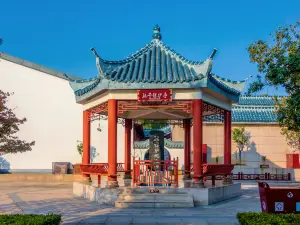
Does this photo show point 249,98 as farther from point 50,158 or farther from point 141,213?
point 141,213

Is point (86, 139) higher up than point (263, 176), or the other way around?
point (86, 139)

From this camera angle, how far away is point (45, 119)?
104ft

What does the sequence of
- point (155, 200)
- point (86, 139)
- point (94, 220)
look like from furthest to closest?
point (86, 139), point (155, 200), point (94, 220)

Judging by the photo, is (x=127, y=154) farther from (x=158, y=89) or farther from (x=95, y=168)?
(x=158, y=89)

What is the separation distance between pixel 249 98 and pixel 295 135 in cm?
702

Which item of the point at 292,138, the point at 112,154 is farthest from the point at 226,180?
the point at 292,138

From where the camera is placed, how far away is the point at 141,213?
13516 millimetres

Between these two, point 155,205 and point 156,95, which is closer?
point 155,205

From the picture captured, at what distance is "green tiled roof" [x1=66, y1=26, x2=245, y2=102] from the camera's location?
15930mm

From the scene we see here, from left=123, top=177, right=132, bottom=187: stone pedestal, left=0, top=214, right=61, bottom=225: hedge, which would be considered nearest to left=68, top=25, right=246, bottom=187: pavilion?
left=123, top=177, right=132, bottom=187: stone pedestal

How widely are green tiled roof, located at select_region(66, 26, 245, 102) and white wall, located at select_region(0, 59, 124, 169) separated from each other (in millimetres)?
12790

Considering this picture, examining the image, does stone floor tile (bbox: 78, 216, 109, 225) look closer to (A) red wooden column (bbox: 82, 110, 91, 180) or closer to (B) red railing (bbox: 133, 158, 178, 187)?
(B) red railing (bbox: 133, 158, 178, 187)

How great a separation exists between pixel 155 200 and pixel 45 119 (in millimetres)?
18590

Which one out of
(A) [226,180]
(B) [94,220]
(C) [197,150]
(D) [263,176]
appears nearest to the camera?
(B) [94,220]
